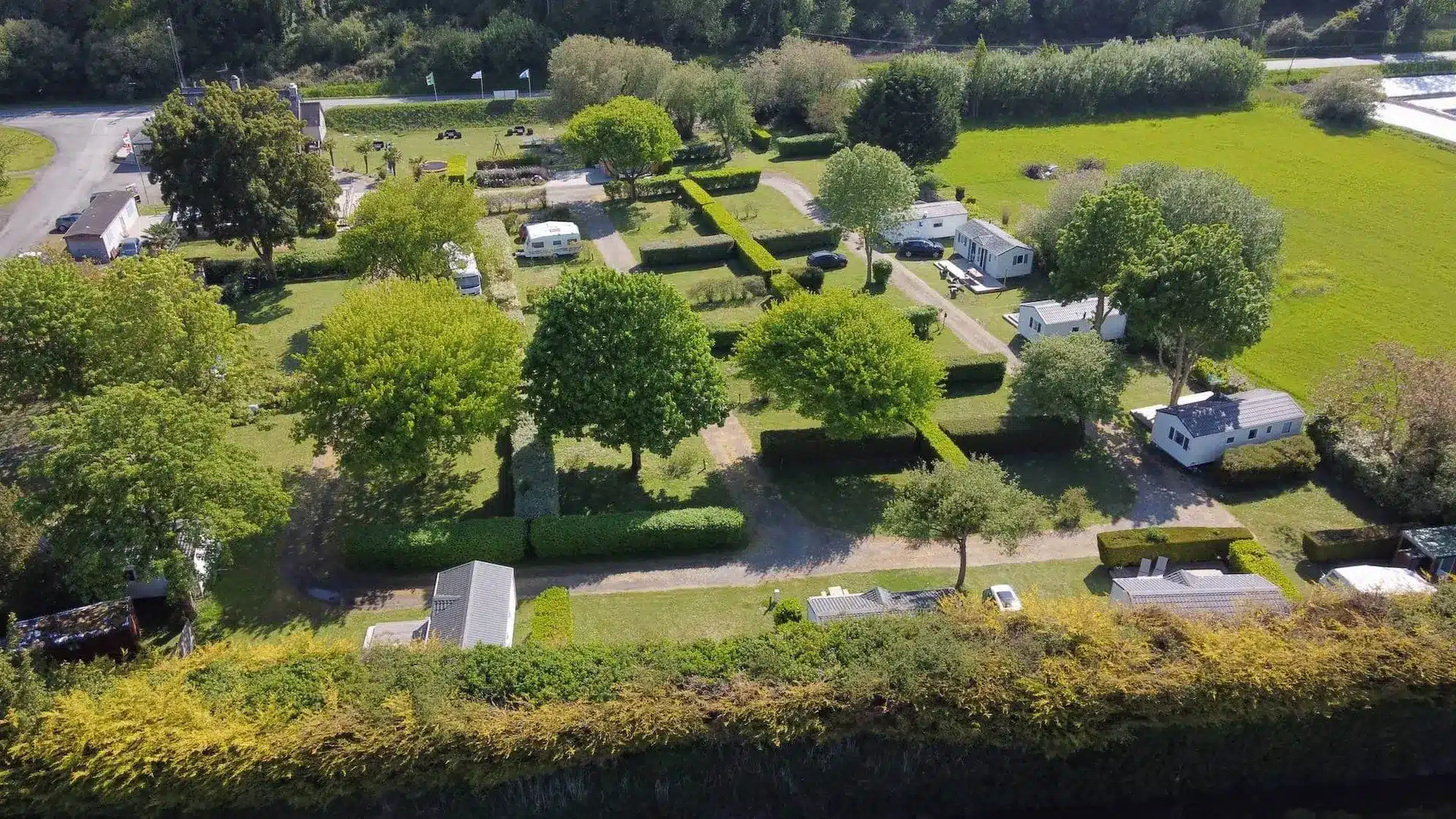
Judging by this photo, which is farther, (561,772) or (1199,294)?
(1199,294)

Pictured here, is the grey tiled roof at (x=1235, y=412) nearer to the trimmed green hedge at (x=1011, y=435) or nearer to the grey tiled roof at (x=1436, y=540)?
the trimmed green hedge at (x=1011, y=435)

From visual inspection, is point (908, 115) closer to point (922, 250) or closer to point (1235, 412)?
point (922, 250)

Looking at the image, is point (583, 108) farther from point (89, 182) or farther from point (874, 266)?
point (89, 182)

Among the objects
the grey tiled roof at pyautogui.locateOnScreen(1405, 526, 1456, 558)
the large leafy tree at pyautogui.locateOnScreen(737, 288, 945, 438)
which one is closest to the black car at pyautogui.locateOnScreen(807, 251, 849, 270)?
the large leafy tree at pyautogui.locateOnScreen(737, 288, 945, 438)

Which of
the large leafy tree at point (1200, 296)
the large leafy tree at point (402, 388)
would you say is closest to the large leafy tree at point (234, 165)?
the large leafy tree at point (402, 388)

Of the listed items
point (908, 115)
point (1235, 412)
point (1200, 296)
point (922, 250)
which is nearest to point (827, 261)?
point (922, 250)

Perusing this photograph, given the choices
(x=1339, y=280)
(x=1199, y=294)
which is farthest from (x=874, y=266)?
(x=1339, y=280)

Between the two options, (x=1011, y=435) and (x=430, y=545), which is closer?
(x=430, y=545)
